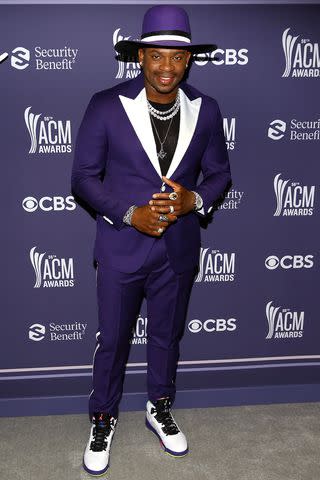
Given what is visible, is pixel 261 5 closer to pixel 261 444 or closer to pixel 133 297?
pixel 133 297

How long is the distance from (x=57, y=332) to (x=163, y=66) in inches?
62.5

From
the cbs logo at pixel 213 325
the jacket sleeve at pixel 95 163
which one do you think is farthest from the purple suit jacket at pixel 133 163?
the cbs logo at pixel 213 325

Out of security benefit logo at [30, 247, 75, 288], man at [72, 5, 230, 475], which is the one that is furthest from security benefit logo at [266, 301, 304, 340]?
security benefit logo at [30, 247, 75, 288]

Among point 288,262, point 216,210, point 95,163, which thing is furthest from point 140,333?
point 95,163

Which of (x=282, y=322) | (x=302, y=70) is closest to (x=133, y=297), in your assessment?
(x=282, y=322)

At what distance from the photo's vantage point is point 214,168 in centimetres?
265

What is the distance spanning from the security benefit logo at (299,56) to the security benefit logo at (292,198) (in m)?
0.53

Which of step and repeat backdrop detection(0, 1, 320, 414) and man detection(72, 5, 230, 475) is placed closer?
man detection(72, 5, 230, 475)

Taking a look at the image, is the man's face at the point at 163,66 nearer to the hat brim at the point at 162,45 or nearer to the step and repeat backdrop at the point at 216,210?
the hat brim at the point at 162,45

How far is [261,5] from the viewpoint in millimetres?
2721

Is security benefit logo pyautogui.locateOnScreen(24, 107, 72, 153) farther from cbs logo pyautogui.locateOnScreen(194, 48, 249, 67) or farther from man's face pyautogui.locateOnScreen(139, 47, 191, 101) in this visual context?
cbs logo pyautogui.locateOnScreen(194, 48, 249, 67)

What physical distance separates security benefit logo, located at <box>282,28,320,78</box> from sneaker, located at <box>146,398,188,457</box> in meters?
1.85

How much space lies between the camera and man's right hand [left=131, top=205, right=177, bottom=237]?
236 cm

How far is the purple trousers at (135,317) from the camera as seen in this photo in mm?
2594
